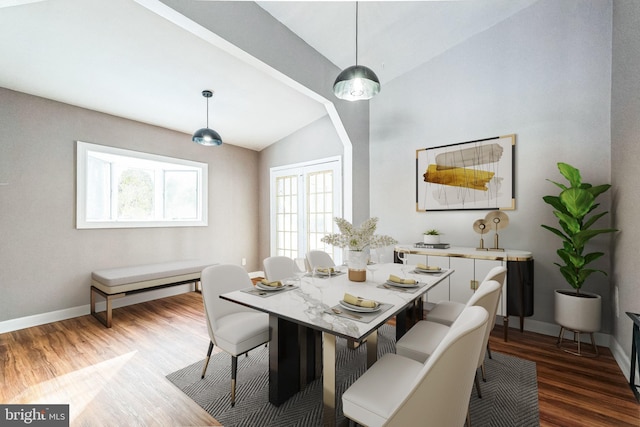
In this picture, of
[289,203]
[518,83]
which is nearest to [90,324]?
[289,203]

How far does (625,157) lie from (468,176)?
→ 1.34 meters

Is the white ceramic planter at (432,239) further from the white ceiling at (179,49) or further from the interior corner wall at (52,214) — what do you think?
the interior corner wall at (52,214)

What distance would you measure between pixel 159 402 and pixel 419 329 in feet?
6.06

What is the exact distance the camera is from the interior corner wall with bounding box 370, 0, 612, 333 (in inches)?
107

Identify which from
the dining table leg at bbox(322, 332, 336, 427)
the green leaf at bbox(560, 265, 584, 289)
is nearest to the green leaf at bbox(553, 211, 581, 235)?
the green leaf at bbox(560, 265, 584, 289)

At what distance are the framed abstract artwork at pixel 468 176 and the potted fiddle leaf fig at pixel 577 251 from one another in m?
0.63

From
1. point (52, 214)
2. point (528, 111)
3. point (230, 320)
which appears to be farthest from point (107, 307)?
point (528, 111)

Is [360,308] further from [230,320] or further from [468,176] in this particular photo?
[468,176]

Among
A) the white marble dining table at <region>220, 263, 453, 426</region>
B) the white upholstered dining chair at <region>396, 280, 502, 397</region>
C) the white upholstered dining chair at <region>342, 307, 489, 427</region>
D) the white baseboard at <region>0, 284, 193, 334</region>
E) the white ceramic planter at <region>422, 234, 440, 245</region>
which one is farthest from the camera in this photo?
the white ceramic planter at <region>422, 234, 440, 245</region>

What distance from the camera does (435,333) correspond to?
1839mm

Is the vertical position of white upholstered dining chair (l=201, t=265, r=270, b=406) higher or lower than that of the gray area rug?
higher

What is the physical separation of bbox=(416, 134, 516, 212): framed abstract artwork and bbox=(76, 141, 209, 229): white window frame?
3554mm

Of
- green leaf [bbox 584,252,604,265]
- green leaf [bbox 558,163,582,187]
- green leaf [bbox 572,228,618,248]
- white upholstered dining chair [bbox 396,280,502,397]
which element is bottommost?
white upholstered dining chair [bbox 396,280,502,397]

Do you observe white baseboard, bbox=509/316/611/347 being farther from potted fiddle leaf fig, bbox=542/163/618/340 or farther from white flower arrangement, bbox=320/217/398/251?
white flower arrangement, bbox=320/217/398/251
